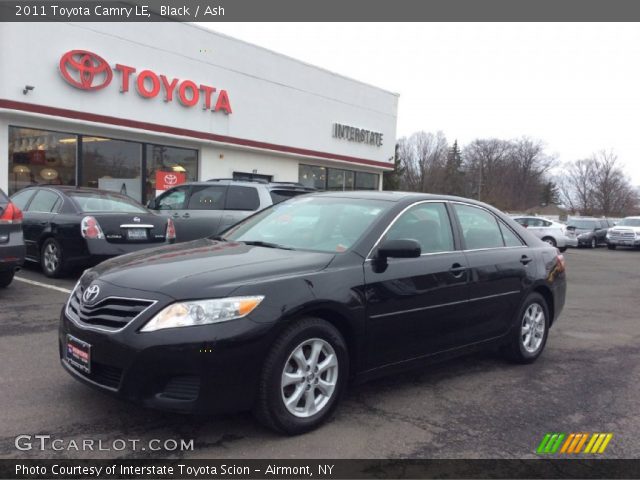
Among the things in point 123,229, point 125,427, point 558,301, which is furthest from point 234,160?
point 125,427

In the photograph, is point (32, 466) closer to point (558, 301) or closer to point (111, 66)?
point (558, 301)

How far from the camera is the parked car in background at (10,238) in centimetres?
711

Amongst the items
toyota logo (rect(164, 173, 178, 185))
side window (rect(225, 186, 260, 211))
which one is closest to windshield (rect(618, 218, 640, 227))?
toyota logo (rect(164, 173, 178, 185))

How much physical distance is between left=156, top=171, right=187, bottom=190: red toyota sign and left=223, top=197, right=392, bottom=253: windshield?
1305 centimetres

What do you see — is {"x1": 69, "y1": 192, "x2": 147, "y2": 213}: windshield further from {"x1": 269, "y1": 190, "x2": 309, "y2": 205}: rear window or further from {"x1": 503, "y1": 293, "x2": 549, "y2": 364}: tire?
{"x1": 503, "y1": 293, "x2": 549, "y2": 364}: tire

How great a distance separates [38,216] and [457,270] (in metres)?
7.03

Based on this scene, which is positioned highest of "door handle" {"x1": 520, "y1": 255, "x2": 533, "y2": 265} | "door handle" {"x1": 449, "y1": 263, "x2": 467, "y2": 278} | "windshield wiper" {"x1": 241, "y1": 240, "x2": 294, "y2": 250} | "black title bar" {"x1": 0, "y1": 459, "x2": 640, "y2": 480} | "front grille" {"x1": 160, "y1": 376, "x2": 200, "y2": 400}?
"windshield wiper" {"x1": 241, "y1": 240, "x2": 294, "y2": 250}

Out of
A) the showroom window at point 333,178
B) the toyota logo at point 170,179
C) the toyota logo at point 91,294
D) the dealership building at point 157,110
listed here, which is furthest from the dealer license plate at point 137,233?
the showroom window at point 333,178

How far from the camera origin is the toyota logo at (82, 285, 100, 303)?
3639mm

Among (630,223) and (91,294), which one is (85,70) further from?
(630,223)

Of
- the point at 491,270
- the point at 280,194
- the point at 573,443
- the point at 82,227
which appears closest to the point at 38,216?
the point at 82,227

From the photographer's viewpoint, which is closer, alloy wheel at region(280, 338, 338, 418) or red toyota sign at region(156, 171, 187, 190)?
alloy wheel at region(280, 338, 338, 418)

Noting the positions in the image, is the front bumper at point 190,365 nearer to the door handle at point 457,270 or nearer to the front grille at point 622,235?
the door handle at point 457,270

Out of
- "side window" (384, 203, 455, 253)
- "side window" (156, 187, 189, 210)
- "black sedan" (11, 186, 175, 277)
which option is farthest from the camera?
"side window" (156, 187, 189, 210)
